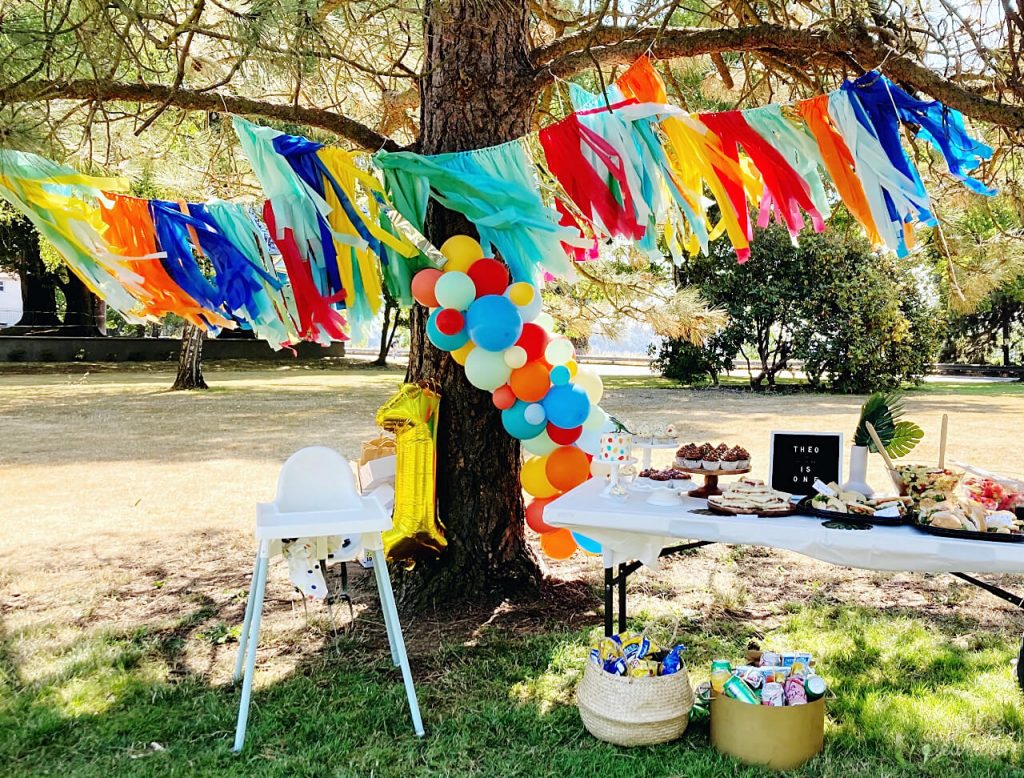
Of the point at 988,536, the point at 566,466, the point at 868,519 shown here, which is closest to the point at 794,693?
the point at 868,519

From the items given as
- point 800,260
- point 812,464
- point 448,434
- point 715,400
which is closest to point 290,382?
point 715,400

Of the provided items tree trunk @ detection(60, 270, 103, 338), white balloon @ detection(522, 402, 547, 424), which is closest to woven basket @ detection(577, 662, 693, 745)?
white balloon @ detection(522, 402, 547, 424)

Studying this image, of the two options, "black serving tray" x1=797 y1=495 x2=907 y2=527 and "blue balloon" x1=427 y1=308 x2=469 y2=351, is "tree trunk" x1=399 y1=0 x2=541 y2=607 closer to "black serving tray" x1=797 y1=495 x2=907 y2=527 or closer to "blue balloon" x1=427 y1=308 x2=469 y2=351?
"blue balloon" x1=427 y1=308 x2=469 y2=351

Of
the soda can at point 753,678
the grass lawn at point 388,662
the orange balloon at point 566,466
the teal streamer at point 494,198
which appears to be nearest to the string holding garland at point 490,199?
the teal streamer at point 494,198

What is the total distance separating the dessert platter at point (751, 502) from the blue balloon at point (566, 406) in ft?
2.17

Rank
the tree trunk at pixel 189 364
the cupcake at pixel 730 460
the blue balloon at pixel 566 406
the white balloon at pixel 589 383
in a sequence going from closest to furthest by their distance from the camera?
the cupcake at pixel 730 460, the blue balloon at pixel 566 406, the white balloon at pixel 589 383, the tree trunk at pixel 189 364

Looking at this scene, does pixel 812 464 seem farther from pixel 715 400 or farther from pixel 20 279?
pixel 20 279

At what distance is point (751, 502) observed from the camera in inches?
87.4

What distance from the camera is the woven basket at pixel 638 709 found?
2.15 meters

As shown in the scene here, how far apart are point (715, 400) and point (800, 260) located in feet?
7.66

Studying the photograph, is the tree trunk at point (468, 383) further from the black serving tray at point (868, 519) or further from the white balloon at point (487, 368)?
the black serving tray at point (868, 519)

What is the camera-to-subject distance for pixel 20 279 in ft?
64.0

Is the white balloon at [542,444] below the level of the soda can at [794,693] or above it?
above

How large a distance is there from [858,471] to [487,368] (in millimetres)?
1200
